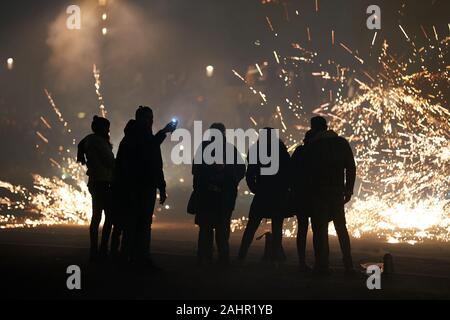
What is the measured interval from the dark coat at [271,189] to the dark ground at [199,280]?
2.43ft

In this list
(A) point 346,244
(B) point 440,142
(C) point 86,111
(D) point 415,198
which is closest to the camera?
(A) point 346,244

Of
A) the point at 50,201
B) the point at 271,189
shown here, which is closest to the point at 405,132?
the point at 271,189

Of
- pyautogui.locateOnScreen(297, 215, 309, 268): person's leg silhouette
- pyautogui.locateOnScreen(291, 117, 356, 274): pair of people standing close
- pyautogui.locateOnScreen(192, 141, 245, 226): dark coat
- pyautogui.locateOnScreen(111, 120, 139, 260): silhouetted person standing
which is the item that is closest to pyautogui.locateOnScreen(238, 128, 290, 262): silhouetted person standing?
pyautogui.locateOnScreen(192, 141, 245, 226): dark coat

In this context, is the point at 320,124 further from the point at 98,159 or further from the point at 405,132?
the point at 405,132

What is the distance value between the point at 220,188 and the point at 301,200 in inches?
50.1

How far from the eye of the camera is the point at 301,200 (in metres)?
8.55

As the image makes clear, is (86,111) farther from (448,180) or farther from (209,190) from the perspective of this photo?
(209,190)

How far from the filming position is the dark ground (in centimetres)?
633

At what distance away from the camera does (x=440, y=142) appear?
1761 centimetres

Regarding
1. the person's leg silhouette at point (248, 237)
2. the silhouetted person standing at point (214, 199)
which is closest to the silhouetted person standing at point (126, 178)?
the silhouetted person standing at point (214, 199)

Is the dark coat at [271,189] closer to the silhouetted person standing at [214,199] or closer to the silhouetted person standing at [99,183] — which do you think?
the silhouetted person standing at [214,199]
